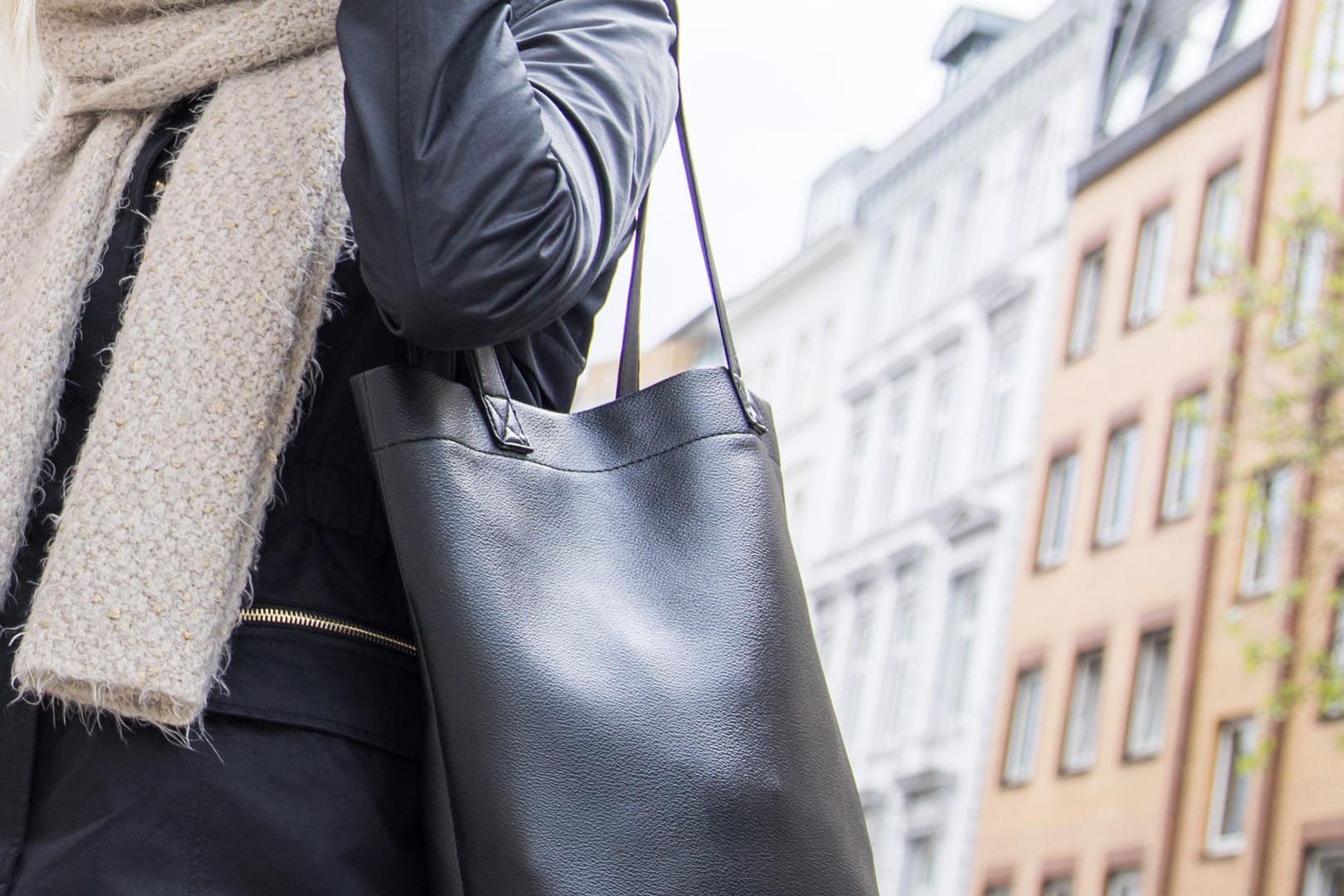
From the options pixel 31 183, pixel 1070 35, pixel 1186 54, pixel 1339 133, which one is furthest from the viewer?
pixel 1070 35

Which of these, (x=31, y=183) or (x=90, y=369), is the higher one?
(x=31, y=183)

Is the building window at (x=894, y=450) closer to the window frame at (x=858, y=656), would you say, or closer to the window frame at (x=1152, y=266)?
the window frame at (x=858, y=656)

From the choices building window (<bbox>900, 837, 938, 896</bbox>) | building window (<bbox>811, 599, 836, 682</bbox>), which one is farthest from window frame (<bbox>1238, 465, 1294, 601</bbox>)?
building window (<bbox>811, 599, 836, 682</bbox>)

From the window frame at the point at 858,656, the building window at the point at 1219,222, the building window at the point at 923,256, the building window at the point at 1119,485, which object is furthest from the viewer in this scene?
the building window at the point at 923,256

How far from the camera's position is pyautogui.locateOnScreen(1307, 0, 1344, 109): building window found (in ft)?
57.3

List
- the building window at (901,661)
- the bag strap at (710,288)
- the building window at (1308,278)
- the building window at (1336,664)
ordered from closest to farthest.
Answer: the bag strap at (710,288), the building window at (1336,664), the building window at (1308,278), the building window at (901,661)

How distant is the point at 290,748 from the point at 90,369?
26cm

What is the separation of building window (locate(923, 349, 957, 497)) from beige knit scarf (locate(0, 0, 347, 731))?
24048 mm

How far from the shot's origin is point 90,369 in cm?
119

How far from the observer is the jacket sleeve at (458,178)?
100 centimetres

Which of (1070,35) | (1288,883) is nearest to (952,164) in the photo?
(1070,35)

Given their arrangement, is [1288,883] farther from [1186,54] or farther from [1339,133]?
[1186,54]

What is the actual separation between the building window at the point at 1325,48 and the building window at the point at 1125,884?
6.63m

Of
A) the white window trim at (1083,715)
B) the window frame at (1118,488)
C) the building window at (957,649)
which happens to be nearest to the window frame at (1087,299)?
the window frame at (1118,488)
